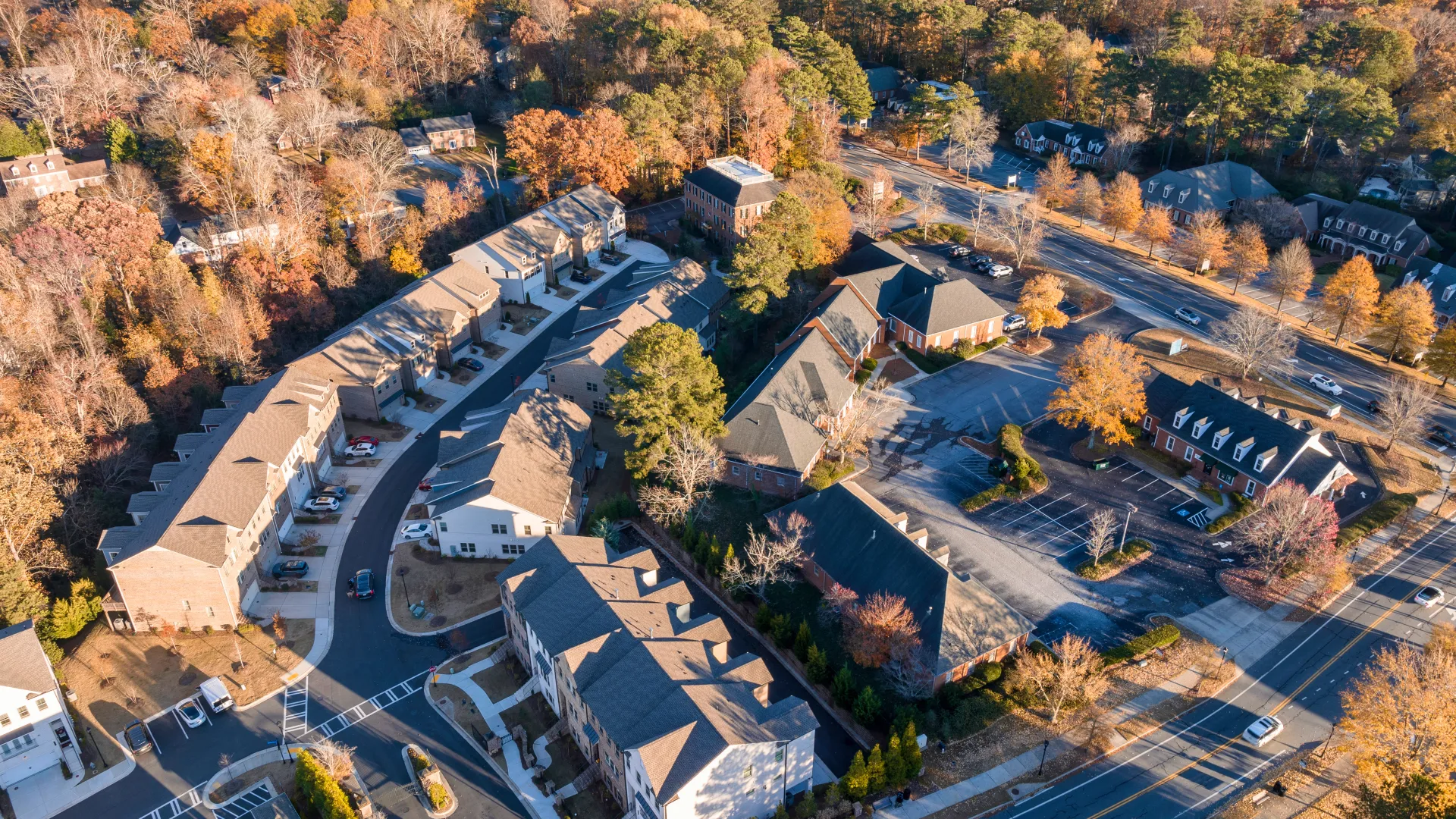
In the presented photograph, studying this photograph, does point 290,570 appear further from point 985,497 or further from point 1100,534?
point 1100,534

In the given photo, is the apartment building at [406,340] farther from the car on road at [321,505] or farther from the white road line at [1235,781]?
the white road line at [1235,781]

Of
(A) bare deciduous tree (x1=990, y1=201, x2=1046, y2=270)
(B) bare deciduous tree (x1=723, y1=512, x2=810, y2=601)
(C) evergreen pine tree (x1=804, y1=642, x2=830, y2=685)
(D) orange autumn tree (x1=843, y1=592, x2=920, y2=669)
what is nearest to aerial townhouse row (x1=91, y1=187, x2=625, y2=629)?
(B) bare deciduous tree (x1=723, y1=512, x2=810, y2=601)

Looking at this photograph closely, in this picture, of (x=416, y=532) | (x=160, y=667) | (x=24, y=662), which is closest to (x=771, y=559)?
(x=416, y=532)

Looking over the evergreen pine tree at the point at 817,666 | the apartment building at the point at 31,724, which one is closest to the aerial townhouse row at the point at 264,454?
the apartment building at the point at 31,724

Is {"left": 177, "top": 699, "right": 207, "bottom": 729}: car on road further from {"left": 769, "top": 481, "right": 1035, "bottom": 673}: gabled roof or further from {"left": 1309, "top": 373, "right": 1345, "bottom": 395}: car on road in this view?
{"left": 1309, "top": 373, "right": 1345, "bottom": 395}: car on road

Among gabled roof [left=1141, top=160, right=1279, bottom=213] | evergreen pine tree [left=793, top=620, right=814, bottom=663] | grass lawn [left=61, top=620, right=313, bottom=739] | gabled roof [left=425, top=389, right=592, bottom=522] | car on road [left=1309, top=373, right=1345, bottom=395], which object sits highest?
gabled roof [left=1141, top=160, right=1279, bottom=213]

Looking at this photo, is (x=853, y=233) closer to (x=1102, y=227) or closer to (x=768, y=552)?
(x=1102, y=227)
